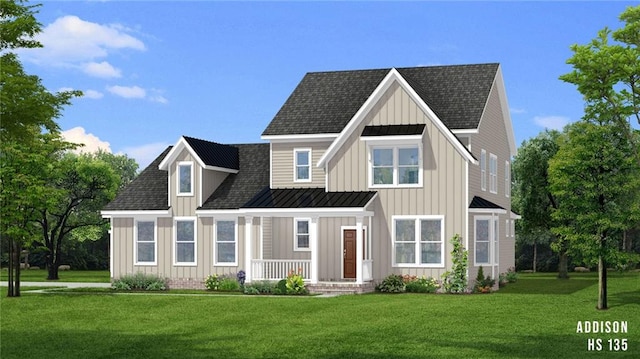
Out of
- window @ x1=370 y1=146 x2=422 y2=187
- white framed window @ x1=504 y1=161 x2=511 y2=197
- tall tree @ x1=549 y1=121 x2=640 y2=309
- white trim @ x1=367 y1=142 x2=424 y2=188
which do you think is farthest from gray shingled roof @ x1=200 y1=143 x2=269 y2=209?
tall tree @ x1=549 y1=121 x2=640 y2=309

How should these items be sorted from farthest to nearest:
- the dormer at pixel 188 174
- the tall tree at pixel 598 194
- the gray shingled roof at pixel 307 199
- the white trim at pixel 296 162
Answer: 1. the dormer at pixel 188 174
2. the white trim at pixel 296 162
3. the gray shingled roof at pixel 307 199
4. the tall tree at pixel 598 194

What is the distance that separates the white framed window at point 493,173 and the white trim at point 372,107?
19.4 ft

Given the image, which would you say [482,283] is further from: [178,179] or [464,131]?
[178,179]

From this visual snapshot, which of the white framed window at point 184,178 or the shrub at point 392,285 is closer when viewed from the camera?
the shrub at point 392,285

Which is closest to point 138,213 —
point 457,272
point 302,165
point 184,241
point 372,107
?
point 184,241

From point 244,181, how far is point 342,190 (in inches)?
267

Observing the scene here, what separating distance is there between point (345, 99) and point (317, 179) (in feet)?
14.7

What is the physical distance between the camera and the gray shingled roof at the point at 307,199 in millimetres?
38312

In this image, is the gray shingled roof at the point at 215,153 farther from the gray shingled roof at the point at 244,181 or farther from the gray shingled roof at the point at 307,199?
the gray shingled roof at the point at 307,199

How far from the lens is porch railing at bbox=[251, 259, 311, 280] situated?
39.3 meters

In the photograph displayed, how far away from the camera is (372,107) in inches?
1567

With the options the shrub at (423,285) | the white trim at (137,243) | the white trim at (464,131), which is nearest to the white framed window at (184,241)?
the white trim at (137,243)

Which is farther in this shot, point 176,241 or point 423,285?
point 176,241

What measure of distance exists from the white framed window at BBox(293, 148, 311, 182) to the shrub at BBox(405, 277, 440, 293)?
305 inches
